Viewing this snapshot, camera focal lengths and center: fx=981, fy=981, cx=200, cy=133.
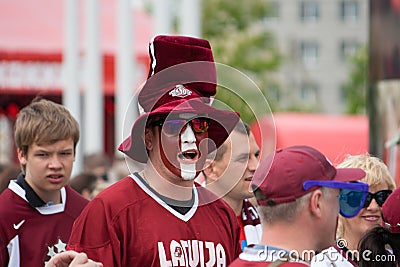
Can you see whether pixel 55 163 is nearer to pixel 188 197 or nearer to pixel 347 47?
pixel 188 197

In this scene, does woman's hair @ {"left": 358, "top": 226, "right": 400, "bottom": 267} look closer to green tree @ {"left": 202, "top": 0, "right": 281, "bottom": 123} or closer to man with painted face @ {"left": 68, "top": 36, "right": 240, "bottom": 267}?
man with painted face @ {"left": 68, "top": 36, "right": 240, "bottom": 267}

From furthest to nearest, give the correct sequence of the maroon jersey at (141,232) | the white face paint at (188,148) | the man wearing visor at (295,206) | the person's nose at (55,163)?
the person's nose at (55,163)
the white face paint at (188,148)
the maroon jersey at (141,232)
the man wearing visor at (295,206)

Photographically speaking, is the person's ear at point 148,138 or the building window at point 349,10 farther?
the building window at point 349,10

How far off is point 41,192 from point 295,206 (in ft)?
7.44

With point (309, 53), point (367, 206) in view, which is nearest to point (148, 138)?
point (367, 206)

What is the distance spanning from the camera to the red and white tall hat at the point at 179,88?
425 cm

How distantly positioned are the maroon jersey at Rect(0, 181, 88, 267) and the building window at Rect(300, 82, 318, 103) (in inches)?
2730

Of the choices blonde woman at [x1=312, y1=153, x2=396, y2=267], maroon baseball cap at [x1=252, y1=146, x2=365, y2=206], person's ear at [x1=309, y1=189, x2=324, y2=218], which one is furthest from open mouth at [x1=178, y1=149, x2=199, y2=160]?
blonde woman at [x1=312, y1=153, x2=396, y2=267]

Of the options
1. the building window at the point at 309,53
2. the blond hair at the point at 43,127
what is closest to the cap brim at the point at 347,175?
the blond hair at the point at 43,127

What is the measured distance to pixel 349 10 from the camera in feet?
253

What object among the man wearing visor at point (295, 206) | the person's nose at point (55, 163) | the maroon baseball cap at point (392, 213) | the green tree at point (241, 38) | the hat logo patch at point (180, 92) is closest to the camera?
the man wearing visor at point (295, 206)

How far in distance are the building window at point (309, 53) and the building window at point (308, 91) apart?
1.80 m

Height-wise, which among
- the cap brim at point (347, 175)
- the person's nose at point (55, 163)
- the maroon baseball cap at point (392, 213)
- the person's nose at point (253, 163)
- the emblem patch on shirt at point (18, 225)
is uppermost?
the cap brim at point (347, 175)

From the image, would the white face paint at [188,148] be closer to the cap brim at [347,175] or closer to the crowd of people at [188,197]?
the crowd of people at [188,197]
